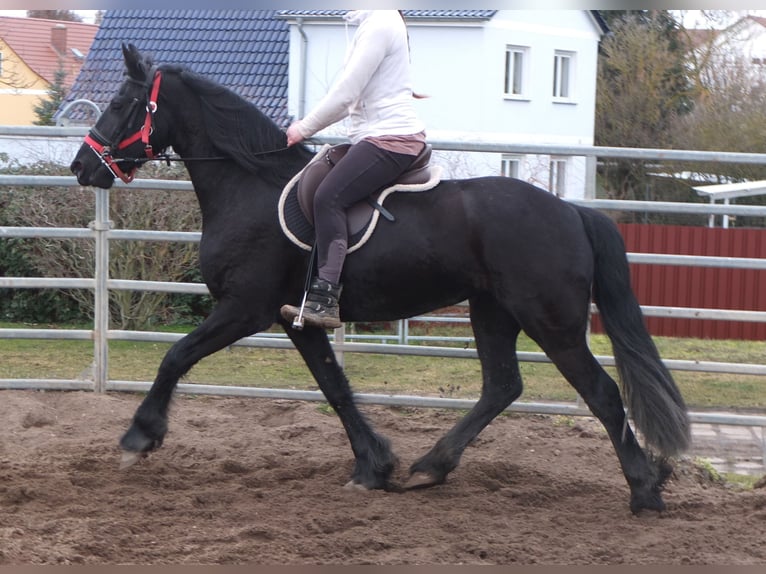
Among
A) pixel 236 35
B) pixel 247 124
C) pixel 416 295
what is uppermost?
pixel 236 35

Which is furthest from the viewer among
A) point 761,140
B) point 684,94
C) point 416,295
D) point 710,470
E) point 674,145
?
point 684,94

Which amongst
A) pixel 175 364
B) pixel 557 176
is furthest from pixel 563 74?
pixel 175 364

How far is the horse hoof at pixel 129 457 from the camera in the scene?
212 inches

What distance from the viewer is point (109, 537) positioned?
435 centimetres

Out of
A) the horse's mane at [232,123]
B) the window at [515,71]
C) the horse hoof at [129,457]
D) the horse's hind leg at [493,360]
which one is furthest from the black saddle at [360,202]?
the window at [515,71]

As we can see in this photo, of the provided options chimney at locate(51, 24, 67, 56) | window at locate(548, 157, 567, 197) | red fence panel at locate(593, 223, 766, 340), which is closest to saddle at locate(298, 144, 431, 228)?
window at locate(548, 157, 567, 197)

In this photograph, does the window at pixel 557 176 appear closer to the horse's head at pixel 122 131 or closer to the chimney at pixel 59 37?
the horse's head at pixel 122 131

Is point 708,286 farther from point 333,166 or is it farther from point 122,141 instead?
point 122,141

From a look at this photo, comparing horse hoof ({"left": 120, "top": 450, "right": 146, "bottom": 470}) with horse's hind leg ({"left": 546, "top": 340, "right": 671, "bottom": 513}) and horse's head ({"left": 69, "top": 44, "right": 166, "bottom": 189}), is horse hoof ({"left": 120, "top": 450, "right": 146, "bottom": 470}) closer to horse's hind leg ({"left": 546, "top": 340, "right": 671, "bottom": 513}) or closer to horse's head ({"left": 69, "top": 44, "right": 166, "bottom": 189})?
horse's head ({"left": 69, "top": 44, "right": 166, "bottom": 189})

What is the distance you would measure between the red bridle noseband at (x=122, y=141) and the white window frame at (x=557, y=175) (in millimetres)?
3063

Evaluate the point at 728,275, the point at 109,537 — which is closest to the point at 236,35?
the point at 728,275

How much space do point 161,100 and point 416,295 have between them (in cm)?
179

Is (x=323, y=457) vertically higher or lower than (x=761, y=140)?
lower

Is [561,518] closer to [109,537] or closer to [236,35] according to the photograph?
[109,537]
